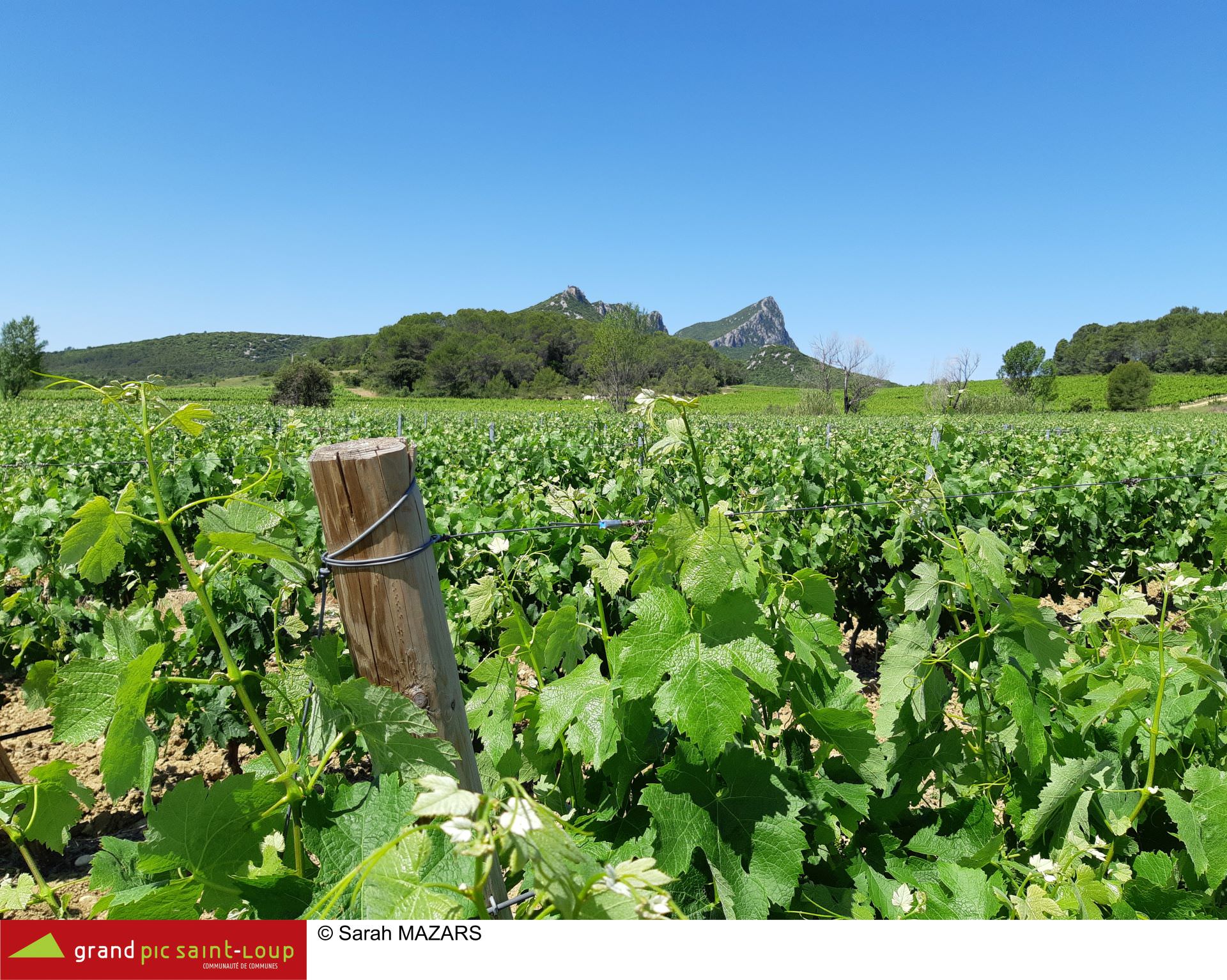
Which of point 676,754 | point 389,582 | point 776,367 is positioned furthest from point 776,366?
point 389,582

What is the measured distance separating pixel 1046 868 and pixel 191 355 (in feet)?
428

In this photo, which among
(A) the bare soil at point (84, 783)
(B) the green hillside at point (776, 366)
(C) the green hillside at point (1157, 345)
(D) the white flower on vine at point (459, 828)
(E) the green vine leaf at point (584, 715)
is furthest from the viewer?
(B) the green hillside at point (776, 366)

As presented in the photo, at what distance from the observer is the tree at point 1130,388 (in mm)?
56094

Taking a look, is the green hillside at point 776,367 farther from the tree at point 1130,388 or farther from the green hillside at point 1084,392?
the tree at point 1130,388

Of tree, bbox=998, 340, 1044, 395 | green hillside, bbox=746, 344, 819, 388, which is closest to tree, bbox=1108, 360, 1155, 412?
tree, bbox=998, 340, 1044, 395

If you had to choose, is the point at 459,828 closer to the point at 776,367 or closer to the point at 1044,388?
the point at 1044,388

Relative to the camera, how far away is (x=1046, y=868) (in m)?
1.13

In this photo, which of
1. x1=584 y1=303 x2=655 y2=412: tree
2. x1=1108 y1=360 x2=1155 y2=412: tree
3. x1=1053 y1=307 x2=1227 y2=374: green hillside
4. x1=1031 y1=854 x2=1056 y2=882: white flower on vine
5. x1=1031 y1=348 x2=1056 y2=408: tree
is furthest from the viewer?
x1=1053 y1=307 x2=1227 y2=374: green hillside

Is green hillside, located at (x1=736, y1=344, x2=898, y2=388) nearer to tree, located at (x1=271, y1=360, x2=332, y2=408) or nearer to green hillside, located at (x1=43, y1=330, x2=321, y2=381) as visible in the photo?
tree, located at (x1=271, y1=360, x2=332, y2=408)

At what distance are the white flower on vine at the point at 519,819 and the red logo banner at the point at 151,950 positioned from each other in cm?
49

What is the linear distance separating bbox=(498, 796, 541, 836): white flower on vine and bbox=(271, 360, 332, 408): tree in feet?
175

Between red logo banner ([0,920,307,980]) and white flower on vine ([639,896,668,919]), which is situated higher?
white flower on vine ([639,896,668,919])

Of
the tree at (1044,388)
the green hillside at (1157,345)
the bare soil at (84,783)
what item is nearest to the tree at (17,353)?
the bare soil at (84,783)

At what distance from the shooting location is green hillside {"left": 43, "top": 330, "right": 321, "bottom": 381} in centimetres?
9694
